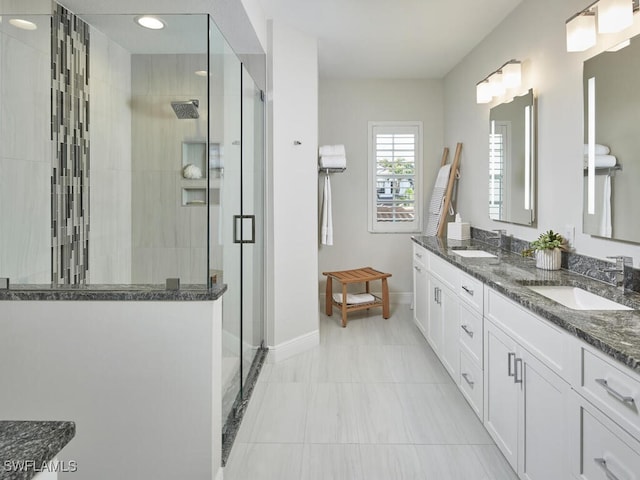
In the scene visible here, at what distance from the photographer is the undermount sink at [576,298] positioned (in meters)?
1.87

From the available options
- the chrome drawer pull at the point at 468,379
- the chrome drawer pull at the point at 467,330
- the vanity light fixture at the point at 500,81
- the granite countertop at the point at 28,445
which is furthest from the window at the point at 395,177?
the granite countertop at the point at 28,445

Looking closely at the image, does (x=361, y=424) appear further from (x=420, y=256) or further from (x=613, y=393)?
(x=420, y=256)

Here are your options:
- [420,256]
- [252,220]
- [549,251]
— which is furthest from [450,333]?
[252,220]

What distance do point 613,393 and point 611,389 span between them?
0.02 meters

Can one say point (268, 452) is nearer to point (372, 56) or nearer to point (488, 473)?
point (488, 473)

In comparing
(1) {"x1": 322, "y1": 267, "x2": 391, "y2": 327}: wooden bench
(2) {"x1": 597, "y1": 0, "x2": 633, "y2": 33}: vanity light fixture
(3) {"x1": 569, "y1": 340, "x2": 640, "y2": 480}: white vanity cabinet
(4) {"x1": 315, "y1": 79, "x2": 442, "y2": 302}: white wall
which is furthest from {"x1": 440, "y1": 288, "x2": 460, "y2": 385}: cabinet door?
(4) {"x1": 315, "y1": 79, "x2": 442, "y2": 302}: white wall

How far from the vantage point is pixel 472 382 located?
250cm

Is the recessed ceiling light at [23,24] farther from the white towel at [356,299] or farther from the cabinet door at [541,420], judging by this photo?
the white towel at [356,299]

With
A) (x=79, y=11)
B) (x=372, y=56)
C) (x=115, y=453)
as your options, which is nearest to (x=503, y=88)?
Result: (x=372, y=56)

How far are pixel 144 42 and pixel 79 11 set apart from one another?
0.84m

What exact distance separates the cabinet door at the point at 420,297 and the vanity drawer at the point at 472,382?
1.07m

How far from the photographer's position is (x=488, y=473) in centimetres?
202

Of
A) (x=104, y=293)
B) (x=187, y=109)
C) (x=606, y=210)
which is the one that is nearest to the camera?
(x=104, y=293)

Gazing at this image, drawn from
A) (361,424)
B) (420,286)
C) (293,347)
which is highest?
(420,286)
